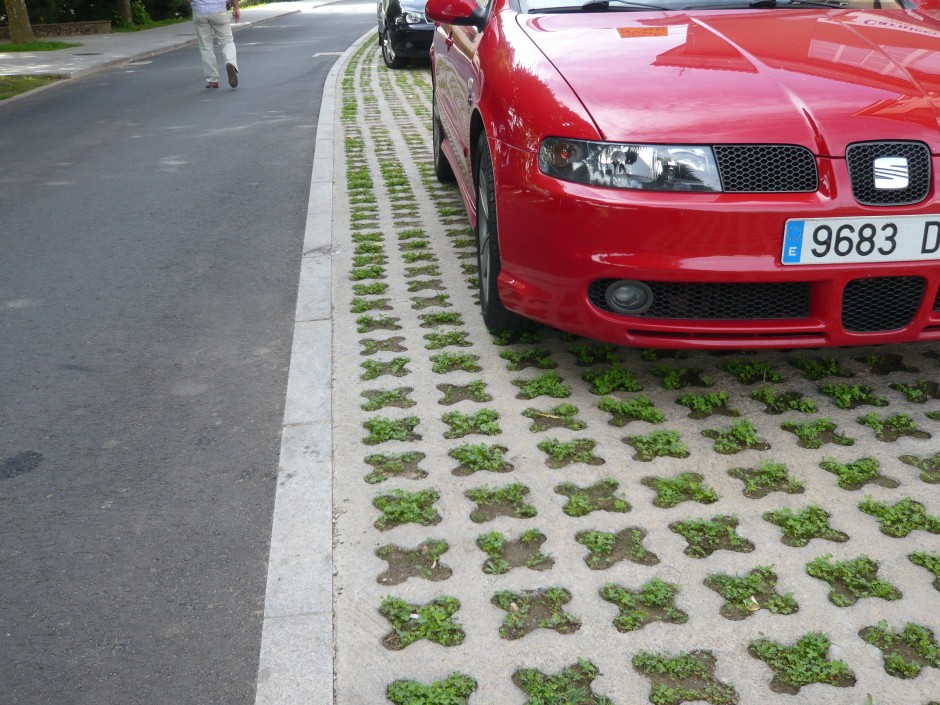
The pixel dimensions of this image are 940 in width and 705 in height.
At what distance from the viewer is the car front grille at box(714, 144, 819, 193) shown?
3.12 m

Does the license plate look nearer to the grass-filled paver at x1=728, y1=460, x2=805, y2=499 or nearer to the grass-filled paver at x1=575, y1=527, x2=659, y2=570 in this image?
the grass-filled paver at x1=728, y1=460, x2=805, y2=499

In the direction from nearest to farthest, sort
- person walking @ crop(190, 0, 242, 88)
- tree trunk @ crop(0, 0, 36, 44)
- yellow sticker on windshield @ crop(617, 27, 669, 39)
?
1. yellow sticker on windshield @ crop(617, 27, 669, 39)
2. person walking @ crop(190, 0, 242, 88)
3. tree trunk @ crop(0, 0, 36, 44)

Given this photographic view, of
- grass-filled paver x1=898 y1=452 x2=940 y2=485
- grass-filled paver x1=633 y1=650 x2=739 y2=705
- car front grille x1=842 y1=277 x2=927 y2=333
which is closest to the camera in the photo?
grass-filled paver x1=633 y1=650 x2=739 y2=705

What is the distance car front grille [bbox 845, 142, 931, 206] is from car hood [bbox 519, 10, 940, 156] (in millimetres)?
39

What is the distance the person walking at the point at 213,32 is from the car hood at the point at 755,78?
11273 mm

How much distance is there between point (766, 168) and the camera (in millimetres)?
3131

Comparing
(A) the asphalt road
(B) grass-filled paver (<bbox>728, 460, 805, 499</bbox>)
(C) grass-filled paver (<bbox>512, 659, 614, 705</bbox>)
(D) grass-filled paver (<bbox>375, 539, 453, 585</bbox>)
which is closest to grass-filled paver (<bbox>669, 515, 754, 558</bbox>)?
(B) grass-filled paver (<bbox>728, 460, 805, 499</bbox>)

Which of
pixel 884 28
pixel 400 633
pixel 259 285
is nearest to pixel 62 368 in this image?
pixel 259 285

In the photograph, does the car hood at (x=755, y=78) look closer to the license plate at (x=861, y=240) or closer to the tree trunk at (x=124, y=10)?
the license plate at (x=861, y=240)

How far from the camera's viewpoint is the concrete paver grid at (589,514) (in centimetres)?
227

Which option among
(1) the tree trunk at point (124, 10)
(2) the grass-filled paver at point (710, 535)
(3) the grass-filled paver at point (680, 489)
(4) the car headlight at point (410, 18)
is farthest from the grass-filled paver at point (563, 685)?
(1) the tree trunk at point (124, 10)

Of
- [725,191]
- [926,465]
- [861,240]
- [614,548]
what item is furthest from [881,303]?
[614,548]

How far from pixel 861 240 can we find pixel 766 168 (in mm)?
386

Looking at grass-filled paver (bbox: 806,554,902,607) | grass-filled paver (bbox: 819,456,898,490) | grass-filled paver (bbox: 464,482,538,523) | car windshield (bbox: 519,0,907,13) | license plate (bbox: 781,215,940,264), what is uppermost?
car windshield (bbox: 519,0,907,13)
